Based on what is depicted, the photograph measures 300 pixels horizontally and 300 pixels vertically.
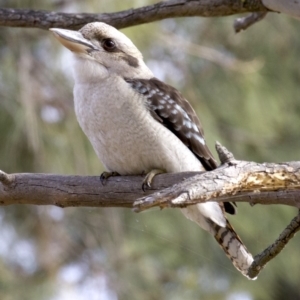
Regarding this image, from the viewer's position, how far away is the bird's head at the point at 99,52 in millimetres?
3203

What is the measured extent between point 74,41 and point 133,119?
43 cm

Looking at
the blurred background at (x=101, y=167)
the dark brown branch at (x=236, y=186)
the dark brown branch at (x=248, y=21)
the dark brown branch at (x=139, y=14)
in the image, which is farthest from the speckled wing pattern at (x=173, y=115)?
the blurred background at (x=101, y=167)

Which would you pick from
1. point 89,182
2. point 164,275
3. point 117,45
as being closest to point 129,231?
point 164,275

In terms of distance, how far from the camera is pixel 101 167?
16.4 feet

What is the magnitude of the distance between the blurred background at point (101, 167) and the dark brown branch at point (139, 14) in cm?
140

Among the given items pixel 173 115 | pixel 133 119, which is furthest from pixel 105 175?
pixel 173 115

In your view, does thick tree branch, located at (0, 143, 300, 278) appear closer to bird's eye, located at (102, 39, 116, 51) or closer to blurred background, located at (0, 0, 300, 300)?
bird's eye, located at (102, 39, 116, 51)

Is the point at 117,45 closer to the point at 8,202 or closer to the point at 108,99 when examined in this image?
the point at 108,99

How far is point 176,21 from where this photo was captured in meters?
6.40

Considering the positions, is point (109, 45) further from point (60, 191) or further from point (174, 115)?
point (60, 191)

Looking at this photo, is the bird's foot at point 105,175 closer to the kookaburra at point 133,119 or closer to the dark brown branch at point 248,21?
the kookaburra at point 133,119

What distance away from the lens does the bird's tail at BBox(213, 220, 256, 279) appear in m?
3.10

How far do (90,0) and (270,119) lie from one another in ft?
8.04

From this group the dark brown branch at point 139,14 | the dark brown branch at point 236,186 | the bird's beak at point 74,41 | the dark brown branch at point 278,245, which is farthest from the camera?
the bird's beak at point 74,41
